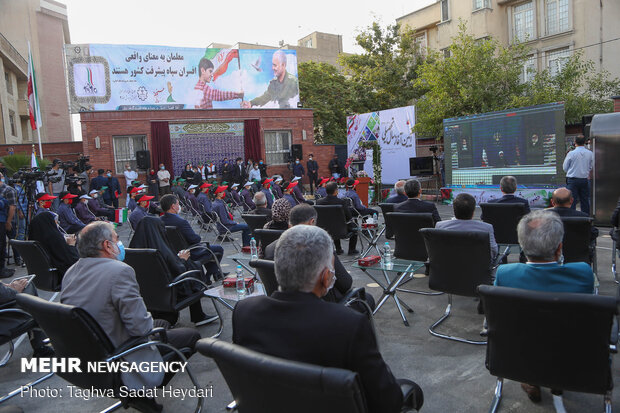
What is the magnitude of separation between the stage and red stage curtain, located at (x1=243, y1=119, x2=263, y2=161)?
10292mm

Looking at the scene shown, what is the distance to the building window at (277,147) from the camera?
2156 cm

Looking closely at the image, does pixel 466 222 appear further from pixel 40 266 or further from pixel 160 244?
pixel 40 266

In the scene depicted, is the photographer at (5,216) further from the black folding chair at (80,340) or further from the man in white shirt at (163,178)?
the man in white shirt at (163,178)

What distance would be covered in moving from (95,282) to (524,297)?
210cm

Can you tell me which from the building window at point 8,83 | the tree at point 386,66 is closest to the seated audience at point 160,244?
the tree at point 386,66

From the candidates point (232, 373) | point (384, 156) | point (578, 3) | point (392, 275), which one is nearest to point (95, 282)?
point (232, 373)

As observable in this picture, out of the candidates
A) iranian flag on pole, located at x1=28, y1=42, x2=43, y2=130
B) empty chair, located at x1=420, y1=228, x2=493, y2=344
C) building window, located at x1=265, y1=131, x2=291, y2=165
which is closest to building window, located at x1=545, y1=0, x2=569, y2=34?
building window, located at x1=265, y1=131, x2=291, y2=165

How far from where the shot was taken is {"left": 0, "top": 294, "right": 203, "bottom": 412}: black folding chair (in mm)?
2123

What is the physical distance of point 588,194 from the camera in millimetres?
8430

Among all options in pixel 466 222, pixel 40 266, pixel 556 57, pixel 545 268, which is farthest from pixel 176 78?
pixel 545 268

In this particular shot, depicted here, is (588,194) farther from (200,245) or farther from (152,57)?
(152,57)

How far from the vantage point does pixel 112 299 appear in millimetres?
2381

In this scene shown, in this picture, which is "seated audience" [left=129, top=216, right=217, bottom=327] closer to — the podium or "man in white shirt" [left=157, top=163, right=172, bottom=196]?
the podium

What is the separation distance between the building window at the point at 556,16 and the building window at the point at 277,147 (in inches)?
548
